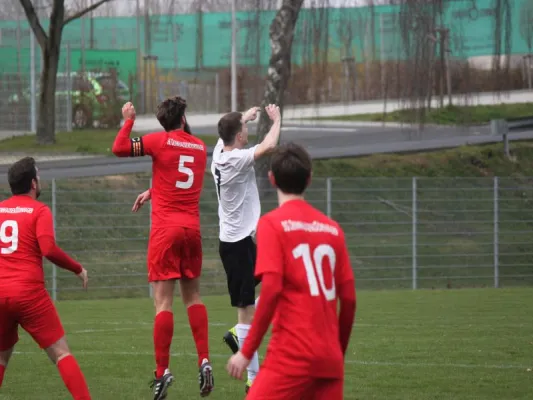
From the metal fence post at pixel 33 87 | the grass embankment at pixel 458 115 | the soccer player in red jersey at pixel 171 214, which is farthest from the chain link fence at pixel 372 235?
the metal fence post at pixel 33 87

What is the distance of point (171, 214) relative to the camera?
8.80 meters

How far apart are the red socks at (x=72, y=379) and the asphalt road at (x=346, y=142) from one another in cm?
1807

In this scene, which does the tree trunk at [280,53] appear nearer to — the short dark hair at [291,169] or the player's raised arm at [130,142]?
the player's raised arm at [130,142]

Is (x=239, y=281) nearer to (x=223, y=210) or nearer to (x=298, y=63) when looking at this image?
(x=223, y=210)

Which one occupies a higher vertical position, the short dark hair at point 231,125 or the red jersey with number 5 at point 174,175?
the short dark hair at point 231,125

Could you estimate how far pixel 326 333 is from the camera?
5.39 metres

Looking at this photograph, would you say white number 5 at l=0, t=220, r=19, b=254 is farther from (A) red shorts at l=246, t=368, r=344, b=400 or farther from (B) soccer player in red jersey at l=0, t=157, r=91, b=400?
(A) red shorts at l=246, t=368, r=344, b=400

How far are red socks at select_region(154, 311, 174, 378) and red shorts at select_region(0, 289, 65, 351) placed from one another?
1.27 m

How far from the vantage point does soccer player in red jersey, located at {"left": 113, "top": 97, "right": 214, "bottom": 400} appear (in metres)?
8.70

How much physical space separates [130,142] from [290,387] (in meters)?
3.77

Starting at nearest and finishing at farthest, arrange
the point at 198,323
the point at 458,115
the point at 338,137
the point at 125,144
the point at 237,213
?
the point at 125,144 → the point at 198,323 → the point at 237,213 → the point at 458,115 → the point at 338,137

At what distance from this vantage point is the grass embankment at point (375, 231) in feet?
70.9

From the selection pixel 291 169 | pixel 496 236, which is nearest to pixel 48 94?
pixel 496 236

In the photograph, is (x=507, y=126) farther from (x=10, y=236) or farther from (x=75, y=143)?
(x=10, y=236)
